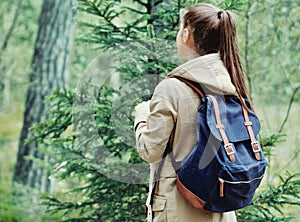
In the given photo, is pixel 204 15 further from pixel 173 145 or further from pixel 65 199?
pixel 65 199

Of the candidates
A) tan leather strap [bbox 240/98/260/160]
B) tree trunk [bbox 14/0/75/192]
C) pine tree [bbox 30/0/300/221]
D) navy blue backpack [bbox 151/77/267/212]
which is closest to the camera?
navy blue backpack [bbox 151/77/267/212]

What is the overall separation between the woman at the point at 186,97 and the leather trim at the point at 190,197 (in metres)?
0.05

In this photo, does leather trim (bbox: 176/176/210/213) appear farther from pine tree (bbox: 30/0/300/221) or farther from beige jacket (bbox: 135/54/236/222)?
pine tree (bbox: 30/0/300/221)

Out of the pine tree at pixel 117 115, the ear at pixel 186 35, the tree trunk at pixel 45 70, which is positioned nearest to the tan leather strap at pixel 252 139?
the ear at pixel 186 35

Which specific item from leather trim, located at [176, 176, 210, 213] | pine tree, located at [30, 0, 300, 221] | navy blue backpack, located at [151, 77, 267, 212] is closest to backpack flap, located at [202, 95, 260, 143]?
navy blue backpack, located at [151, 77, 267, 212]

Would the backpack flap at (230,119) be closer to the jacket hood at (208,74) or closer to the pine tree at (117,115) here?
the jacket hood at (208,74)

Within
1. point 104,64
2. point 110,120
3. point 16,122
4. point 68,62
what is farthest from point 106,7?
point 16,122

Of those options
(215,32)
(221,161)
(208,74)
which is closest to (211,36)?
(215,32)

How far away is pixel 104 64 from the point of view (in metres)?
3.32

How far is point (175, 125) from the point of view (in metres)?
2.05

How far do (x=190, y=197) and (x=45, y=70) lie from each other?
4.50 meters

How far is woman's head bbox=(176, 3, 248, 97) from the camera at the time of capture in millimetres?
2109

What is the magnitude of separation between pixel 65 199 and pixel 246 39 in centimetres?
243

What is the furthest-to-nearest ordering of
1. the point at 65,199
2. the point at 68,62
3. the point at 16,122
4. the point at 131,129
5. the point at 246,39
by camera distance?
1. the point at 16,122
2. the point at 68,62
3. the point at 246,39
4. the point at 65,199
5. the point at 131,129
